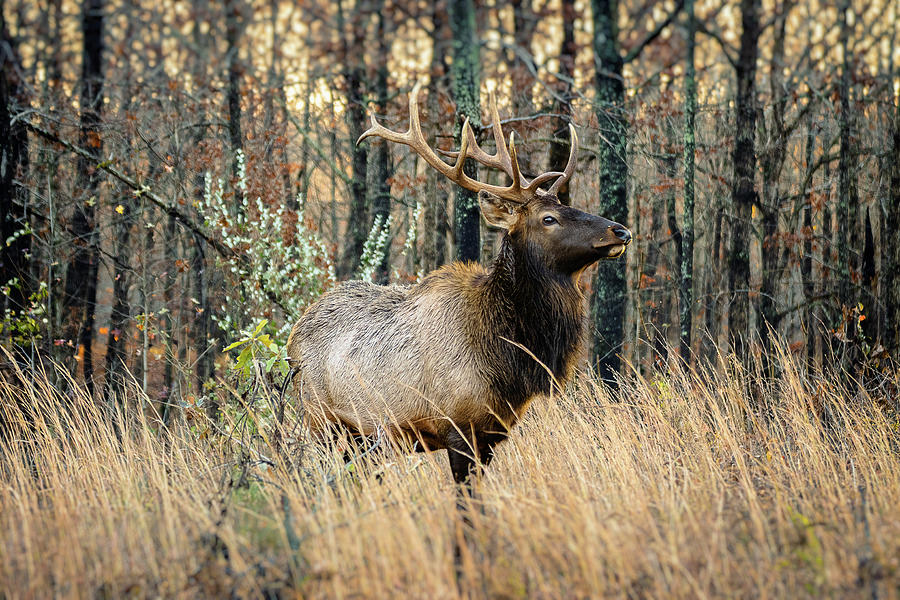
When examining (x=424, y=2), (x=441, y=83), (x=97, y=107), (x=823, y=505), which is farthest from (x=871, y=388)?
(x=97, y=107)

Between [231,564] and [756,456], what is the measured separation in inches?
132

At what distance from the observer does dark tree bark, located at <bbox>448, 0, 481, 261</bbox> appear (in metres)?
8.10

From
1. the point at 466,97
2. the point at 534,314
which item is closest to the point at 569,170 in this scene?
the point at 534,314

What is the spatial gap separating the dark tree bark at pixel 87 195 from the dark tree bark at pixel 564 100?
5807 mm

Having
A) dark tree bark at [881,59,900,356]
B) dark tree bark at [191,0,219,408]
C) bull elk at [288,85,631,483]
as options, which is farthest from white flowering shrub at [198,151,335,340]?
dark tree bark at [881,59,900,356]

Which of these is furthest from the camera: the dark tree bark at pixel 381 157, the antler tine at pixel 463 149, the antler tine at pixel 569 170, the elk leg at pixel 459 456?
the dark tree bark at pixel 381 157

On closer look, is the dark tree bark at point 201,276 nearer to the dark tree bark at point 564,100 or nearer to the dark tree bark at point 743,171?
the dark tree bark at point 564,100

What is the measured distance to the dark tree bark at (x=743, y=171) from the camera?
10.3 metres

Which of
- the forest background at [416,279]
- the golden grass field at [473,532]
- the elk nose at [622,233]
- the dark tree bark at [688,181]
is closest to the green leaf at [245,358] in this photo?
the forest background at [416,279]

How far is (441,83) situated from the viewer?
1255 cm

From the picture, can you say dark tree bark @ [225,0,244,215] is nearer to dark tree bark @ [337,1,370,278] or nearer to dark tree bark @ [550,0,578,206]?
dark tree bark @ [337,1,370,278]

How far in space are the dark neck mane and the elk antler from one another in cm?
39

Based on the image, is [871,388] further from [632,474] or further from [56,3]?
[56,3]

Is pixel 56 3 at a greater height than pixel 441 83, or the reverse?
pixel 56 3
